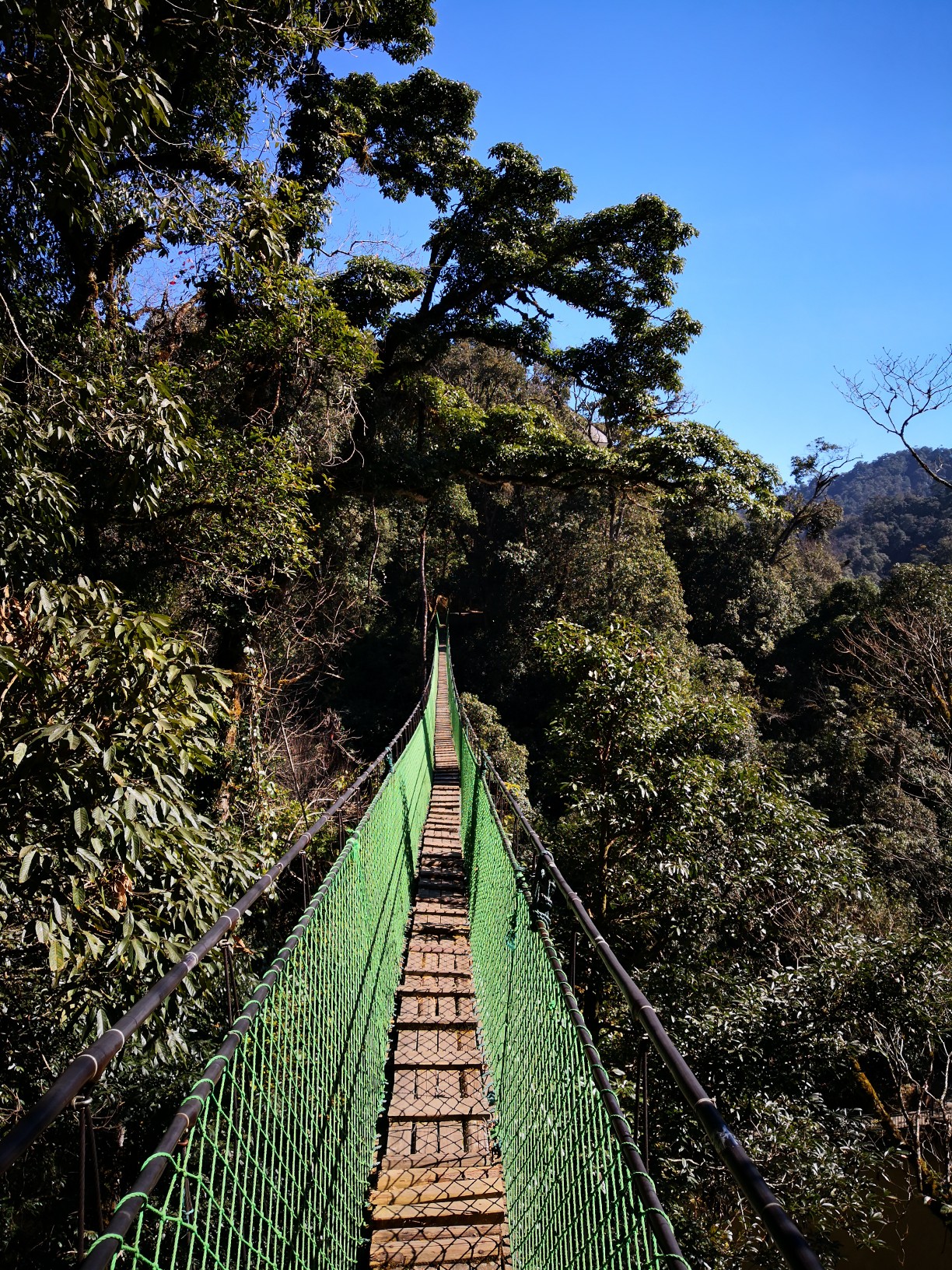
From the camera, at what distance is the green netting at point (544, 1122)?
1184 mm

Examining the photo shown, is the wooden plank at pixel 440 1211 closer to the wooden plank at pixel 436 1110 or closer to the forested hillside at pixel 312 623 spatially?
the wooden plank at pixel 436 1110

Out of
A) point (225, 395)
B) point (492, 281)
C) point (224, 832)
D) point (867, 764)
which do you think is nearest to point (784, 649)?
point (867, 764)

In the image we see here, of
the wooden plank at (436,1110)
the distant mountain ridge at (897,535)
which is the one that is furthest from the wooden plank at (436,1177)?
the distant mountain ridge at (897,535)

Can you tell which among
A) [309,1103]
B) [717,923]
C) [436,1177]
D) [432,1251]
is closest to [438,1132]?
[436,1177]

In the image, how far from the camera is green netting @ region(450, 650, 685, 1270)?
118cm

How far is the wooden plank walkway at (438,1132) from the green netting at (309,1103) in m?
0.08

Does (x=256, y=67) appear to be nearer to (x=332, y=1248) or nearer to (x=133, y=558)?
(x=133, y=558)

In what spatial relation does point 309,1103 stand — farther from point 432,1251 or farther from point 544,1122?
point 544,1122

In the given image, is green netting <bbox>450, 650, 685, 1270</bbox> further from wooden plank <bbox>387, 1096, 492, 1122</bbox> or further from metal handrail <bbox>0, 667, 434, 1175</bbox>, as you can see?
metal handrail <bbox>0, 667, 434, 1175</bbox>

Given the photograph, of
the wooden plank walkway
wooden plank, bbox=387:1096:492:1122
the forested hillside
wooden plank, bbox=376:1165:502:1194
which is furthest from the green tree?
wooden plank, bbox=376:1165:502:1194

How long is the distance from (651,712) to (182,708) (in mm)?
3675

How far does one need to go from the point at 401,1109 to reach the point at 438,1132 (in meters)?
0.15

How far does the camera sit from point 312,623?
1096cm

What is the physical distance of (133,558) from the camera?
611 centimetres
